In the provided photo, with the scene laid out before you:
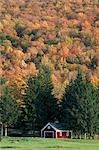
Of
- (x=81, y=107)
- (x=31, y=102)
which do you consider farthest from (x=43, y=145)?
(x=31, y=102)

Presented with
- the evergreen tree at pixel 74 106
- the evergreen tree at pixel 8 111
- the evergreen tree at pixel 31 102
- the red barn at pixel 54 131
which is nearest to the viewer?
the evergreen tree at pixel 74 106

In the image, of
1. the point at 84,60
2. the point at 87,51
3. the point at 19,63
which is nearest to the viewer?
the point at 19,63

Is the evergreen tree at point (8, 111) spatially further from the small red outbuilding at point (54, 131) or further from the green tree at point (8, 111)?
the small red outbuilding at point (54, 131)

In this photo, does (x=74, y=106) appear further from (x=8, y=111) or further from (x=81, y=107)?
(x=8, y=111)

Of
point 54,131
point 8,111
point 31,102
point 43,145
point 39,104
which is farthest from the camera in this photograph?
point 39,104

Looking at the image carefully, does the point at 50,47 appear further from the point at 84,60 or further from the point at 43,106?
the point at 43,106

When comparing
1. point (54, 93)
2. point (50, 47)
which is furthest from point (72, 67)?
point (54, 93)

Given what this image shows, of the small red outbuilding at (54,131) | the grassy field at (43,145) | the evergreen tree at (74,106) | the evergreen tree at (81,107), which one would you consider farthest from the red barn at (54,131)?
the grassy field at (43,145)

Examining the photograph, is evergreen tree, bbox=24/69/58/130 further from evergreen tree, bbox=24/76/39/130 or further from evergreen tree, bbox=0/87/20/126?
evergreen tree, bbox=0/87/20/126
